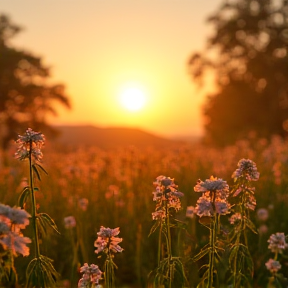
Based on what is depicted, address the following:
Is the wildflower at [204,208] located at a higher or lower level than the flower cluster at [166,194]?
lower

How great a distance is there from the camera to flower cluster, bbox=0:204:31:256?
7.58 ft

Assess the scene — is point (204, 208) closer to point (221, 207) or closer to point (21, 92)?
point (221, 207)

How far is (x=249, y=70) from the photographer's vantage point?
3353 centimetres

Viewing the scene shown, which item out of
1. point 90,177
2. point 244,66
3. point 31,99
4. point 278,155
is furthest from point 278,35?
point 90,177

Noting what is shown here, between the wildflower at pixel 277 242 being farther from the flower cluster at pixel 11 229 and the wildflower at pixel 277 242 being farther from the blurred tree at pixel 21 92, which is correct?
the blurred tree at pixel 21 92

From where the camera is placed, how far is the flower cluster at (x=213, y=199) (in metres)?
2.88

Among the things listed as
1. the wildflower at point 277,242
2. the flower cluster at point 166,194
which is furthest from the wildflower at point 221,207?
the wildflower at point 277,242

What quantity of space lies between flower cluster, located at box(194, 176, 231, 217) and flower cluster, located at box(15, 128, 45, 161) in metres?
0.95

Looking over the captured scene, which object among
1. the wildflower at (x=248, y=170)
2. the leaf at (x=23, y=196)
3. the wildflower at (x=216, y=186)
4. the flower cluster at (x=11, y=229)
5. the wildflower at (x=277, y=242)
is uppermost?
the wildflower at (x=248, y=170)

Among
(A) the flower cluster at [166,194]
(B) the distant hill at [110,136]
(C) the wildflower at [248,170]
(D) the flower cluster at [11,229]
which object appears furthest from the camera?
(B) the distant hill at [110,136]

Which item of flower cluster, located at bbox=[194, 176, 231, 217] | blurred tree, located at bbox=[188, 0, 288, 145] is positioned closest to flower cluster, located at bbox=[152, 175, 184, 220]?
flower cluster, located at bbox=[194, 176, 231, 217]

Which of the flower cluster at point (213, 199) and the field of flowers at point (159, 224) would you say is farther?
the field of flowers at point (159, 224)

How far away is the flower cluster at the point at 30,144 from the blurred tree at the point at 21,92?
31.9 m

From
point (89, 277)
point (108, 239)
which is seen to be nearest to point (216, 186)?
point (108, 239)
